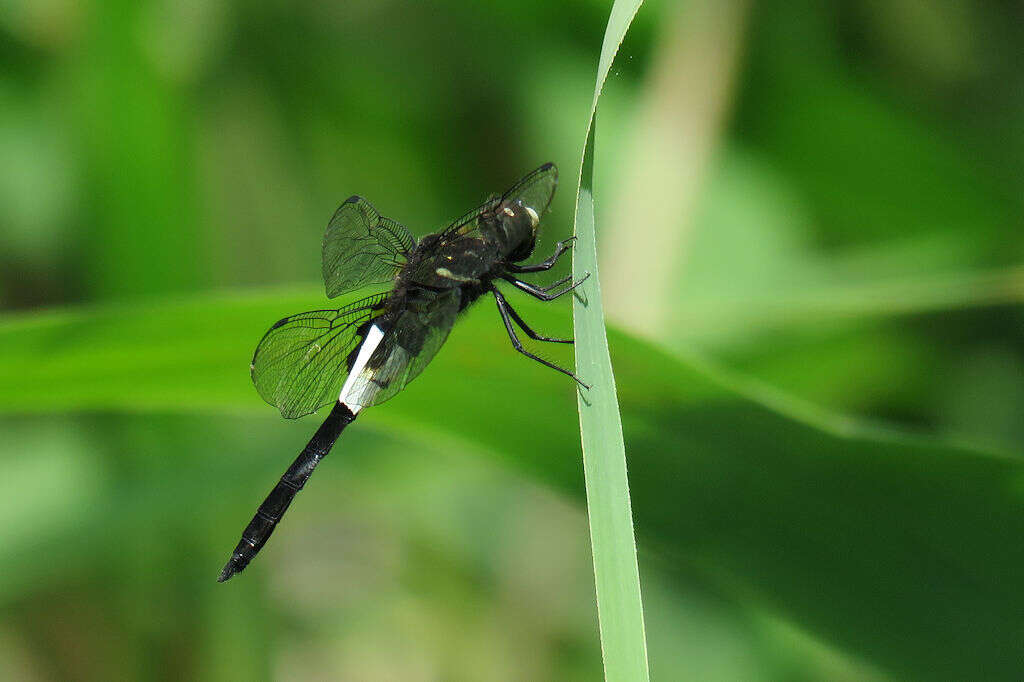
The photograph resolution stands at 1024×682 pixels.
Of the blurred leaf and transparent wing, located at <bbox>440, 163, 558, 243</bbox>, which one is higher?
transparent wing, located at <bbox>440, 163, 558, 243</bbox>

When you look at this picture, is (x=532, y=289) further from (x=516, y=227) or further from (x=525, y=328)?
(x=525, y=328)

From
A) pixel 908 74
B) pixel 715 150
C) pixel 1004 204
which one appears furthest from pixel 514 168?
pixel 1004 204

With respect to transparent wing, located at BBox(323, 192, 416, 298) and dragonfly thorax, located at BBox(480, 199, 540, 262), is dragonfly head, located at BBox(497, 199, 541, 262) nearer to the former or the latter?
dragonfly thorax, located at BBox(480, 199, 540, 262)

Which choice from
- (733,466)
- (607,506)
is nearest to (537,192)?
(733,466)

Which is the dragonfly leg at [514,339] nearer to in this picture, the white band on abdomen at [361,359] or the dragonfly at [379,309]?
the dragonfly at [379,309]

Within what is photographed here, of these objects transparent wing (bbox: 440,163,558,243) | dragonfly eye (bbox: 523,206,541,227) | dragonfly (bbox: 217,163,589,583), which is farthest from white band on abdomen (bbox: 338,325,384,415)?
dragonfly eye (bbox: 523,206,541,227)

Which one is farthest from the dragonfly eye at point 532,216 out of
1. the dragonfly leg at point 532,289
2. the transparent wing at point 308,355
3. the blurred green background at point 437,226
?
the blurred green background at point 437,226

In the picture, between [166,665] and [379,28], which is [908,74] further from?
[166,665]
